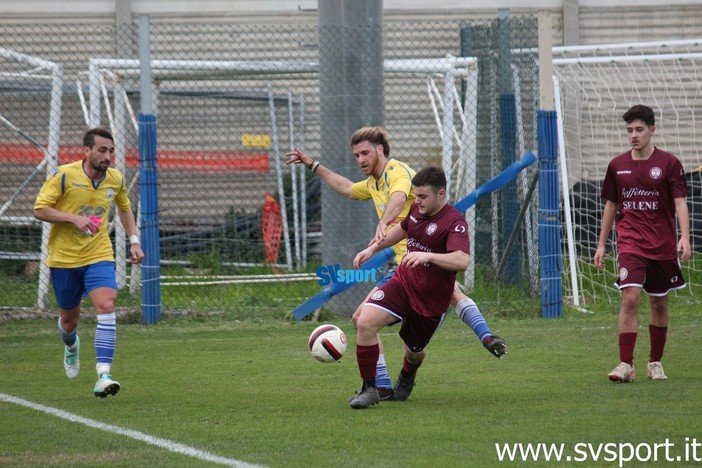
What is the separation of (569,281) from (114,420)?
8442 millimetres

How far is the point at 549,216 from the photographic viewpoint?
12.5m

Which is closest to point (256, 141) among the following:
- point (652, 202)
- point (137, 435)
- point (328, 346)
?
point (652, 202)

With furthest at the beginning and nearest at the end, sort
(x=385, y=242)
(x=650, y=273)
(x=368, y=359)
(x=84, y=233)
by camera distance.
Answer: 1. (x=650, y=273)
2. (x=84, y=233)
3. (x=385, y=242)
4. (x=368, y=359)

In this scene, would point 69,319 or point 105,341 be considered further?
point 69,319

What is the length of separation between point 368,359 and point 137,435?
5.51ft

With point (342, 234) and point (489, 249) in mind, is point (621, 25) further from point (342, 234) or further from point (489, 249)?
point (342, 234)

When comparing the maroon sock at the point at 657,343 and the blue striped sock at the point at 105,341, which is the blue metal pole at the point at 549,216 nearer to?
the maroon sock at the point at 657,343

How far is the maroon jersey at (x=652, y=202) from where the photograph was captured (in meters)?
8.16

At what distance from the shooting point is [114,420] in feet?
22.4

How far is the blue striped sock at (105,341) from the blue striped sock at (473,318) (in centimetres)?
264

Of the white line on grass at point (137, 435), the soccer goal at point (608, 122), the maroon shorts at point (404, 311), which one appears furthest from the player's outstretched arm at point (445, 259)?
the soccer goal at point (608, 122)

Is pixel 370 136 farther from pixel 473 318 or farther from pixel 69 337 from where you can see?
pixel 69 337

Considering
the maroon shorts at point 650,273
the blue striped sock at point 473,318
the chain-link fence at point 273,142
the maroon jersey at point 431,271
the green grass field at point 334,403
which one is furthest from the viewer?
the chain-link fence at point 273,142

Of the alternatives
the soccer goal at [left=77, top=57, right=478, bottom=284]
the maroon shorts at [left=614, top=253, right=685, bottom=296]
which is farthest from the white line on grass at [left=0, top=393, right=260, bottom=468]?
the soccer goal at [left=77, top=57, right=478, bottom=284]
